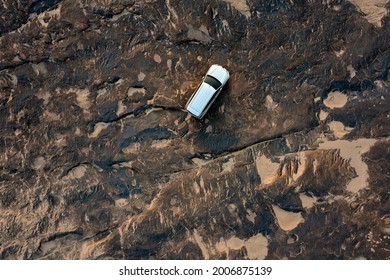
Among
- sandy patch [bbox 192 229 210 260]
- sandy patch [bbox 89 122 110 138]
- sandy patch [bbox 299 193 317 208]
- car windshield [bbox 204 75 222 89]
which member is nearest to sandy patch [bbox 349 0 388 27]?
car windshield [bbox 204 75 222 89]

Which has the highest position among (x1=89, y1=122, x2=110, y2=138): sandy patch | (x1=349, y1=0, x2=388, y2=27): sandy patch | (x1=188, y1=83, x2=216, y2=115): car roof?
(x1=349, y1=0, x2=388, y2=27): sandy patch

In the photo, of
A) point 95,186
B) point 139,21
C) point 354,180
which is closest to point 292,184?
point 354,180

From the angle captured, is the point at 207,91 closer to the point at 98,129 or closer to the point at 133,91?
the point at 133,91

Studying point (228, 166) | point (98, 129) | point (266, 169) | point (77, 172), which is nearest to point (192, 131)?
point (228, 166)

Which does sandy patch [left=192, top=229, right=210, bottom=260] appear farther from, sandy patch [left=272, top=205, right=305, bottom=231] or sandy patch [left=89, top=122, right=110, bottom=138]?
sandy patch [left=89, top=122, right=110, bottom=138]

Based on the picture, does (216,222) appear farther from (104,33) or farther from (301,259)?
(104,33)
